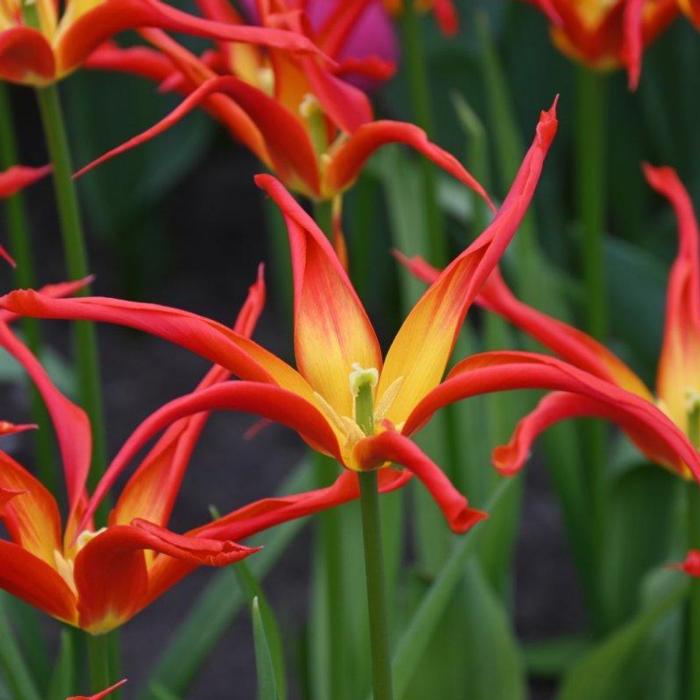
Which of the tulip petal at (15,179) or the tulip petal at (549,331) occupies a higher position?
the tulip petal at (15,179)

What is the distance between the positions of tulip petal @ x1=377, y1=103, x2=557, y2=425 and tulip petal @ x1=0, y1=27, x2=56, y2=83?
1.02ft

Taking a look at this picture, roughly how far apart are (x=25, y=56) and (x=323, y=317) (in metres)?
0.29

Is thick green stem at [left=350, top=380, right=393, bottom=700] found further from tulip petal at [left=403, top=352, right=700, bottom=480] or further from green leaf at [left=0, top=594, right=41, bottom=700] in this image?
green leaf at [left=0, top=594, right=41, bottom=700]

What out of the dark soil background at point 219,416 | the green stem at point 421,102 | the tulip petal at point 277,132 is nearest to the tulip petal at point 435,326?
the tulip petal at point 277,132

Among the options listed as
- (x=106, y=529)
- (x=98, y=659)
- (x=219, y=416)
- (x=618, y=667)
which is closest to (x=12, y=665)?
(x=98, y=659)

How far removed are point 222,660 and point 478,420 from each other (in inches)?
20.2

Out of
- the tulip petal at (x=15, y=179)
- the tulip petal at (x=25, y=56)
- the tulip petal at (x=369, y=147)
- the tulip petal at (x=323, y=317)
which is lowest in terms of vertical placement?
the tulip petal at (x=323, y=317)

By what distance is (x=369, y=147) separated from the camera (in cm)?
86

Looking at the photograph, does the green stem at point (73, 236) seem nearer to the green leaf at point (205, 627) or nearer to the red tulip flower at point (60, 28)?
the red tulip flower at point (60, 28)

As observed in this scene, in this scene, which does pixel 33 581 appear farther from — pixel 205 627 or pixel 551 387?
pixel 205 627

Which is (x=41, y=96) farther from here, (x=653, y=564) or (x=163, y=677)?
(x=653, y=564)

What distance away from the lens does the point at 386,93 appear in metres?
2.08

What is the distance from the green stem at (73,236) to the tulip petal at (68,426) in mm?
181

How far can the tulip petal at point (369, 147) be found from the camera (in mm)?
722
